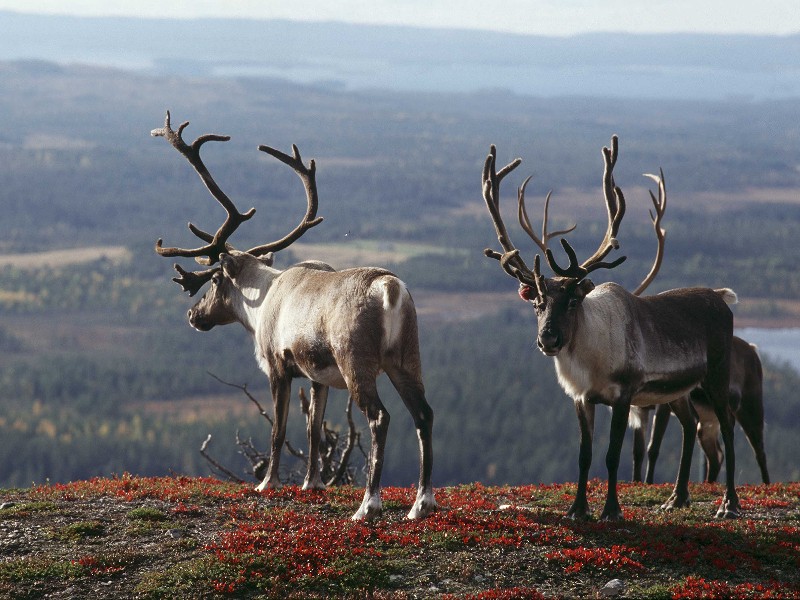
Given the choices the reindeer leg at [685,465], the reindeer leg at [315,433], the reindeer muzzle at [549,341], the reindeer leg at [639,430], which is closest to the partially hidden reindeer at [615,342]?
the reindeer muzzle at [549,341]

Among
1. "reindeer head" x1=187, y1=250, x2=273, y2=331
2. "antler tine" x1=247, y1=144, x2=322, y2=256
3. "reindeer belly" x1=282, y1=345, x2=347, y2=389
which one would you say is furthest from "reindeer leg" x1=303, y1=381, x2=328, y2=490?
"antler tine" x1=247, y1=144, x2=322, y2=256

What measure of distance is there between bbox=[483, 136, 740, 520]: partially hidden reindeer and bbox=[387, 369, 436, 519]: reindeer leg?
57.1 inches

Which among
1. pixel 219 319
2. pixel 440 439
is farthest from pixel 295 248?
pixel 219 319

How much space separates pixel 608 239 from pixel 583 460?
2.69 metres

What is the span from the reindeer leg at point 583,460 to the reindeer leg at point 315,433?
3.15 meters

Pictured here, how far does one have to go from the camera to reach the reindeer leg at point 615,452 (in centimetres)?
1330

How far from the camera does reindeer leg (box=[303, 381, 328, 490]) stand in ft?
49.4

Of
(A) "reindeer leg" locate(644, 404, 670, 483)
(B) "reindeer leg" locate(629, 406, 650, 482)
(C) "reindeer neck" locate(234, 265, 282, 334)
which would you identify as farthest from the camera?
(B) "reindeer leg" locate(629, 406, 650, 482)

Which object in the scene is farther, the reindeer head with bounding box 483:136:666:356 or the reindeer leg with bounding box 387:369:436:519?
the reindeer leg with bounding box 387:369:436:519

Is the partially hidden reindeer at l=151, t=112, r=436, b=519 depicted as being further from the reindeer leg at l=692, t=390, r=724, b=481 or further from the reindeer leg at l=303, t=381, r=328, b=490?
the reindeer leg at l=692, t=390, r=724, b=481

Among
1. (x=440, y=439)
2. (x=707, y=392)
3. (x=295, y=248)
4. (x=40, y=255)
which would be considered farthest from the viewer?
(x=40, y=255)

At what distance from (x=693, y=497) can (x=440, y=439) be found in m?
66.7

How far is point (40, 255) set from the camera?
17200cm

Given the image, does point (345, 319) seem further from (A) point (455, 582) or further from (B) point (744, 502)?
(B) point (744, 502)
